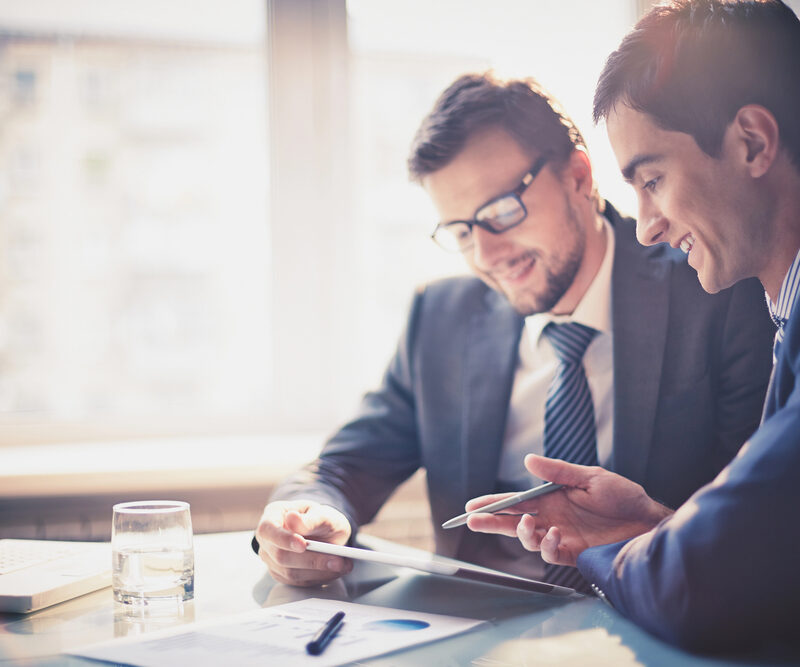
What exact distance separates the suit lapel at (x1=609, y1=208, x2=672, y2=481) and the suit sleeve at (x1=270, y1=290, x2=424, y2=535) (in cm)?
50

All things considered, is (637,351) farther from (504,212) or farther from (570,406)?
(504,212)

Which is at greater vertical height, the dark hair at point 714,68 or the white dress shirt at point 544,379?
the dark hair at point 714,68

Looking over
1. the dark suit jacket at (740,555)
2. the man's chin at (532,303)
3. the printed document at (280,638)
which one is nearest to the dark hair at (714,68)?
the dark suit jacket at (740,555)

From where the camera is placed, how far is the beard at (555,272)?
1501 mm

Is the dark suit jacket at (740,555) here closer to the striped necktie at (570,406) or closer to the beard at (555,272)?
the striped necktie at (570,406)

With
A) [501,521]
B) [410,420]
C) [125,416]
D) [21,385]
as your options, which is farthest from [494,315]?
[21,385]

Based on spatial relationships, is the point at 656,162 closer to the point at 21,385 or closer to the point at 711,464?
the point at 711,464

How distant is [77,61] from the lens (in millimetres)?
2119

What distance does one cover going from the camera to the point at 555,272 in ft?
4.93

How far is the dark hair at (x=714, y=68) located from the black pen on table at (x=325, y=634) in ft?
2.42

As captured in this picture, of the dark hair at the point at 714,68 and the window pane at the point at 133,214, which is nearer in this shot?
the dark hair at the point at 714,68

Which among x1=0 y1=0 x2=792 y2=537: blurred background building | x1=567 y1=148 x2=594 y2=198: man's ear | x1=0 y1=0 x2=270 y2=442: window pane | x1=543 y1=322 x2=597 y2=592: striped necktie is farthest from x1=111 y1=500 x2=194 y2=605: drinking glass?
x1=0 y1=0 x2=270 y2=442: window pane

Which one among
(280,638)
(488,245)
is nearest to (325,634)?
(280,638)

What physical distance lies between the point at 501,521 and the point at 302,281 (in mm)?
1391
